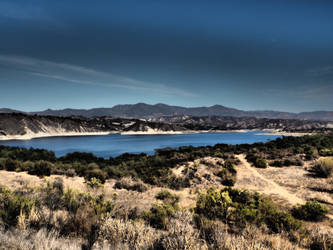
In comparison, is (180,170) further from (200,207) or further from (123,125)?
(123,125)

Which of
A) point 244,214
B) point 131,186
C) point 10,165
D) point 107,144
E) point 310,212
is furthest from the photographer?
point 107,144

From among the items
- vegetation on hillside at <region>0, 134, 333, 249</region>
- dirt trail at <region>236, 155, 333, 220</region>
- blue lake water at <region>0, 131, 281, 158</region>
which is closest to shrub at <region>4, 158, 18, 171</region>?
vegetation on hillside at <region>0, 134, 333, 249</region>

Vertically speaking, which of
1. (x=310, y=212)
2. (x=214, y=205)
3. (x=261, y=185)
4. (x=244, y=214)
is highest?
(x=244, y=214)

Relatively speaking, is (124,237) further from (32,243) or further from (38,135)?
(38,135)

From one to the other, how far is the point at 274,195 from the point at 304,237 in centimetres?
666

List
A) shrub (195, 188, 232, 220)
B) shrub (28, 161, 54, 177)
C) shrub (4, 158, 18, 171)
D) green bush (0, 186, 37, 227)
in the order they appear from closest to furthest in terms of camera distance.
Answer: green bush (0, 186, 37, 227)
shrub (195, 188, 232, 220)
shrub (28, 161, 54, 177)
shrub (4, 158, 18, 171)

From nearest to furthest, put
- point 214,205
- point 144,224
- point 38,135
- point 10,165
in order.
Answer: point 144,224, point 214,205, point 10,165, point 38,135

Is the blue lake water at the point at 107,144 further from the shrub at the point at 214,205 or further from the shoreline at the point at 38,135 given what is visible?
the shrub at the point at 214,205

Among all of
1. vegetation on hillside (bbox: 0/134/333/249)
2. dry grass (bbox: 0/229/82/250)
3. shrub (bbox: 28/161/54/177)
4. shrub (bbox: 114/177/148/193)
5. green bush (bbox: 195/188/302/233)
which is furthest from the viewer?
shrub (bbox: 28/161/54/177)

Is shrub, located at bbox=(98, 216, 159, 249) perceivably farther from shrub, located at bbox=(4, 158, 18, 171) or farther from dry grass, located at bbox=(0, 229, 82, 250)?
shrub, located at bbox=(4, 158, 18, 171)

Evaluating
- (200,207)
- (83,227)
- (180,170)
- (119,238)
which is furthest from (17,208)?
(180,170)

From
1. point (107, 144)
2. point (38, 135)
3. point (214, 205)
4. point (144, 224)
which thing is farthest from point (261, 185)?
point (38, 135)

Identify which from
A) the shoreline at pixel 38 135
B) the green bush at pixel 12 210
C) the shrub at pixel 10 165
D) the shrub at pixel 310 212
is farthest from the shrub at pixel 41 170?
the shoreline at pixel 38 135

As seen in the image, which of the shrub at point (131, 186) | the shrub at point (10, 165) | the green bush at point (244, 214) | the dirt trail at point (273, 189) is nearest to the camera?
the green bush at point (244, 214)
